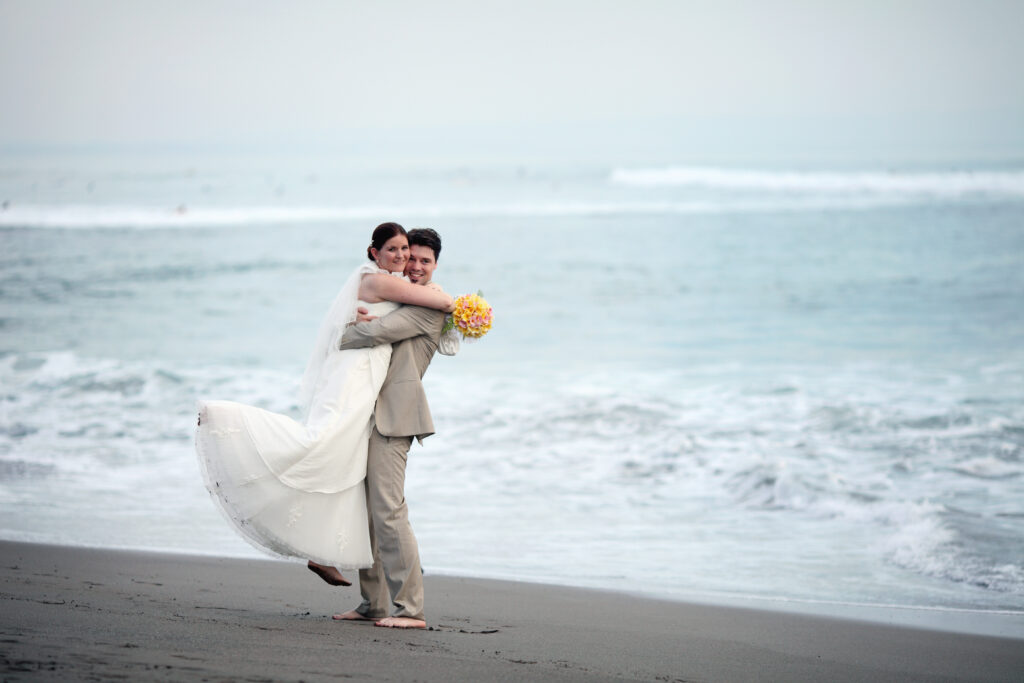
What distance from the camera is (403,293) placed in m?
4.14

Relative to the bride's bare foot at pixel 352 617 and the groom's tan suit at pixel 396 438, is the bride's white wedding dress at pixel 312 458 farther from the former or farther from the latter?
the bride's bare foot at pixel 352 617

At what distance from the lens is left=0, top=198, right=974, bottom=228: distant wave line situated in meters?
30.1

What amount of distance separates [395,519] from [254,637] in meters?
0.75

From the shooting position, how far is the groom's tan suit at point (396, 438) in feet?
13.5

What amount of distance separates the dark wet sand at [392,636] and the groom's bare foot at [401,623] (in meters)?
0.07

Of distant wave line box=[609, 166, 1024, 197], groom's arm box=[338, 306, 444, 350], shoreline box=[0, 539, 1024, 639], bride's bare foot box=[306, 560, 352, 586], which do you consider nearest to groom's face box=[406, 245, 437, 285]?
groom's arm box=[338, 306, 444, 350]

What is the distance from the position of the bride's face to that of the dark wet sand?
4.83ft

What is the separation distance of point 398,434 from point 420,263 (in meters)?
0.72

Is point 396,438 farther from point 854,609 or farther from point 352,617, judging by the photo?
point 854,609

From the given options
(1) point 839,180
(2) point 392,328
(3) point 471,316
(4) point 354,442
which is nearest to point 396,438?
(4) point 354,442

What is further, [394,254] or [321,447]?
[394,254]

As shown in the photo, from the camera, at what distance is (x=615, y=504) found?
745 centimetres

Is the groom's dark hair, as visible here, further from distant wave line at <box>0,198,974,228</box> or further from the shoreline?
distant wave line at <box>0,198,974,228</box>

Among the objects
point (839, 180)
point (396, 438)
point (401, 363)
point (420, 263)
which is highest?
point (839, 180)
